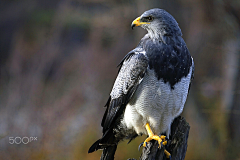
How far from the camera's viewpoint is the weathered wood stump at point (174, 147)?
2.46 metres

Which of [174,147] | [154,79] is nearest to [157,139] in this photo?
[174,147]

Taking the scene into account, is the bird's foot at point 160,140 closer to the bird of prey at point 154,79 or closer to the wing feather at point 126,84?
the bird of prey at point 154,79

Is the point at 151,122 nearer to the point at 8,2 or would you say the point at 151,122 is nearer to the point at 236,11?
the point at 236,11

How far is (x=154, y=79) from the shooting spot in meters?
2.43

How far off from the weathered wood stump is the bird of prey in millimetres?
64

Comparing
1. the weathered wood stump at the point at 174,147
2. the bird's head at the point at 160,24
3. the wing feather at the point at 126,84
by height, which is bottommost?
the weathered wood stump at the point at 174,147

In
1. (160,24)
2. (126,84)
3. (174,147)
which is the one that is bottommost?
(174,147)

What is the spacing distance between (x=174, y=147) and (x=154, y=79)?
27.6 inches

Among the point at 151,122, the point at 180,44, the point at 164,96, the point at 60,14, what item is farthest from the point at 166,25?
the point at 60,14

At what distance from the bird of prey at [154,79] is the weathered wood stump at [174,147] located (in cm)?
6

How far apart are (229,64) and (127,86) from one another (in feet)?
13.0

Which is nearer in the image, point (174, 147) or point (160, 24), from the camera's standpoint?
point (160, 24)

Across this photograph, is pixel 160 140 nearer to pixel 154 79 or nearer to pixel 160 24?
pixel 154 79

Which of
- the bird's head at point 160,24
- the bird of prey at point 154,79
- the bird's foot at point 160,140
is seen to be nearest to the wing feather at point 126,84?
the bird of prey at point 154,79
